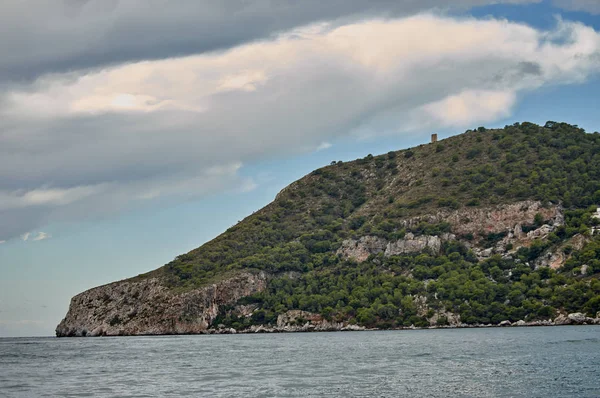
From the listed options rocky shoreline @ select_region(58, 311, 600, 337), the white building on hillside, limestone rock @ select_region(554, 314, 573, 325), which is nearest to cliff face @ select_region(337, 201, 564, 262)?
the white building on hillside

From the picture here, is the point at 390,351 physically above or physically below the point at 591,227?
below

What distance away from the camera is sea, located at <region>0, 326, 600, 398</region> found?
183 ft

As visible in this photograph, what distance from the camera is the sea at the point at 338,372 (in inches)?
2199

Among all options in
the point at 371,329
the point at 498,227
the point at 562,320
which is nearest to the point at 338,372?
the point at 562,320

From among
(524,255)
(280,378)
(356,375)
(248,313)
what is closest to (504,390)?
(356,375)

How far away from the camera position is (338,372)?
227 ft

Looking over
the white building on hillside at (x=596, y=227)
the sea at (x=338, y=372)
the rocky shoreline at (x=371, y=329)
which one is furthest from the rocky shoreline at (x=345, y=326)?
the sea at (x=338, y=372)

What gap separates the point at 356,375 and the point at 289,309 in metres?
123

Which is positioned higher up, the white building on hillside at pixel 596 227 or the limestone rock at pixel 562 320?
the white building on hillside at pixel 596 227

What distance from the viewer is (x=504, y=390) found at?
176ft

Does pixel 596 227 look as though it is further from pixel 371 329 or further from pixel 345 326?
pixel 345 326

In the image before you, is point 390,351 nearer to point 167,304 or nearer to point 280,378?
point 280,378

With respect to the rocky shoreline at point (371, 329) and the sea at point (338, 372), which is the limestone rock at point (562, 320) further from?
the sea at point (338, 372)

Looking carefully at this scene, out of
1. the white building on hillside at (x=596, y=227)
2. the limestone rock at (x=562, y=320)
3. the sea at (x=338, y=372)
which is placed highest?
the white building on hillside at (x=596, y=227)
